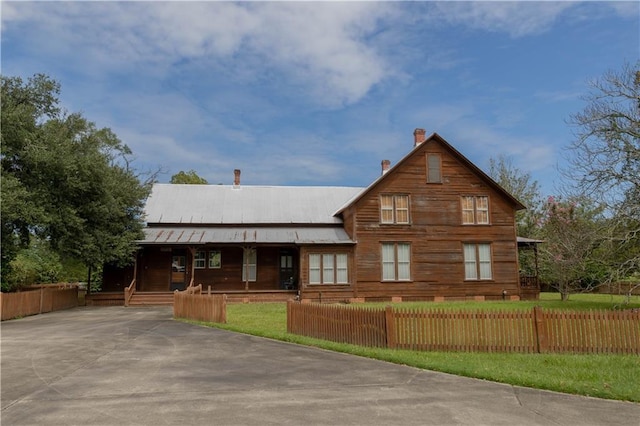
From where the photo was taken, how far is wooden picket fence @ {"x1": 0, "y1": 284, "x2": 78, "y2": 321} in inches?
745

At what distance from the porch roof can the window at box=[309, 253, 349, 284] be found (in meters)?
0.99

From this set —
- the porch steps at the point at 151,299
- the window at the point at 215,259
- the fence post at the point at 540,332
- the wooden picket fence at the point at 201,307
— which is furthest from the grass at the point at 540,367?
the window at the point at 215,259

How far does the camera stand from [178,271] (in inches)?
1119

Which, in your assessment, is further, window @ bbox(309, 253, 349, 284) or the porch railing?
the porch railing

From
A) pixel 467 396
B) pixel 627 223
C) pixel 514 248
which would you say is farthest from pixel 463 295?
pixel 467 396

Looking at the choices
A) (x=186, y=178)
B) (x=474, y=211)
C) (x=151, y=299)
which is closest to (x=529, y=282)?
(x=474, y=211)

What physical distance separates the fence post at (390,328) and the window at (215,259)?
19235 millimetres

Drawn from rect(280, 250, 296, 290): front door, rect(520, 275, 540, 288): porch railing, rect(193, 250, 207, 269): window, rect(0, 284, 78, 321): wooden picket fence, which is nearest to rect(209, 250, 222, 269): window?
rect(193, 250, 207, 269): window

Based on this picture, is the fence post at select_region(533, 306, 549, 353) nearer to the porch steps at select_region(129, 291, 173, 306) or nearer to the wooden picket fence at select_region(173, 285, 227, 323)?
the wooden picket fence at select_region(173, 285, 227, 323)

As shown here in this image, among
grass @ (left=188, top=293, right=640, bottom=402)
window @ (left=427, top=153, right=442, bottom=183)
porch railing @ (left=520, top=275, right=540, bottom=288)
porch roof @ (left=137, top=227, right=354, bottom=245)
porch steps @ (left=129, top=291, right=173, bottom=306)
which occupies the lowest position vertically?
grass @ (left=188, top=293, right=640, bottom=402)

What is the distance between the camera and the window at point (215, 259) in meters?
28.6

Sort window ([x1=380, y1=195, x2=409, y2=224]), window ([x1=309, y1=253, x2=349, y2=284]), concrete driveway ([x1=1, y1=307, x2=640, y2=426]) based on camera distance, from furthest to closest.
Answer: window ([x1=380, y1=195, x2=409, y2=224]) → window ([x1=309, y1=253, x2=349, y2=284]) → concrete driveway ([x1=1, y1=307, x2=640, y2=426])

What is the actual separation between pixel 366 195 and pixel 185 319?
43.5ft

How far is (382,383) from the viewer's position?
8.06 m
